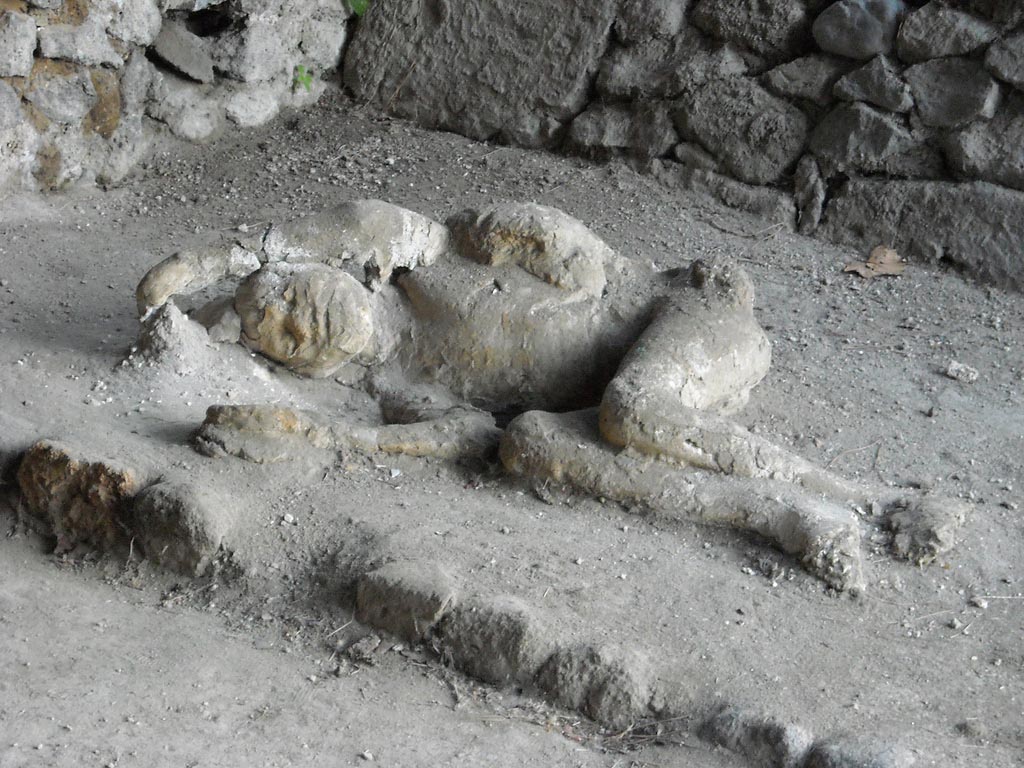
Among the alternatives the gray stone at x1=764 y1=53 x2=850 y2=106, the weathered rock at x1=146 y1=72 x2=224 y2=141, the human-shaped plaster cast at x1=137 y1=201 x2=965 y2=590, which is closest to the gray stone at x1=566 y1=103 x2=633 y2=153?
the gray stone at x1=764 y1=53 x2=850 y2=106

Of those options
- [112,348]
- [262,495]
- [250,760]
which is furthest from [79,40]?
[250,760]

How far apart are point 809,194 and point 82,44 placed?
3.63 m

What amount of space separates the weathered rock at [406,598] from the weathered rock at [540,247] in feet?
4.19

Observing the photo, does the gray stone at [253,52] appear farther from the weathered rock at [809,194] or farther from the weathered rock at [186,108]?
the weathered rock at [809,194]

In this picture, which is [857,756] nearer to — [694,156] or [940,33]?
[940,33]

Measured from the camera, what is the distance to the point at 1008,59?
5.49m

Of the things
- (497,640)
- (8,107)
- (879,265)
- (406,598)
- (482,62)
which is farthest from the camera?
(482,62)

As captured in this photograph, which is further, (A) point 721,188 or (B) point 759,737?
(A) point 721,188

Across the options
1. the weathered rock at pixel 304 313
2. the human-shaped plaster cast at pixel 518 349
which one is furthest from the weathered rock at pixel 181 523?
the weathered rock at pixel 304 313

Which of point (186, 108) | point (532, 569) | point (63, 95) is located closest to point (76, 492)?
point (532, 569)

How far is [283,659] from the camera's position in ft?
10.3

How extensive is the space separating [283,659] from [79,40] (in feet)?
13.1

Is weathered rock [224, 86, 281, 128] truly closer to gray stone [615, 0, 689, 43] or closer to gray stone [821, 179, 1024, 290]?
gray stone [615, 0, 689, 43]

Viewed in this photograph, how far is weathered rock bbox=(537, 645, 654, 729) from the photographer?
2908 mm
